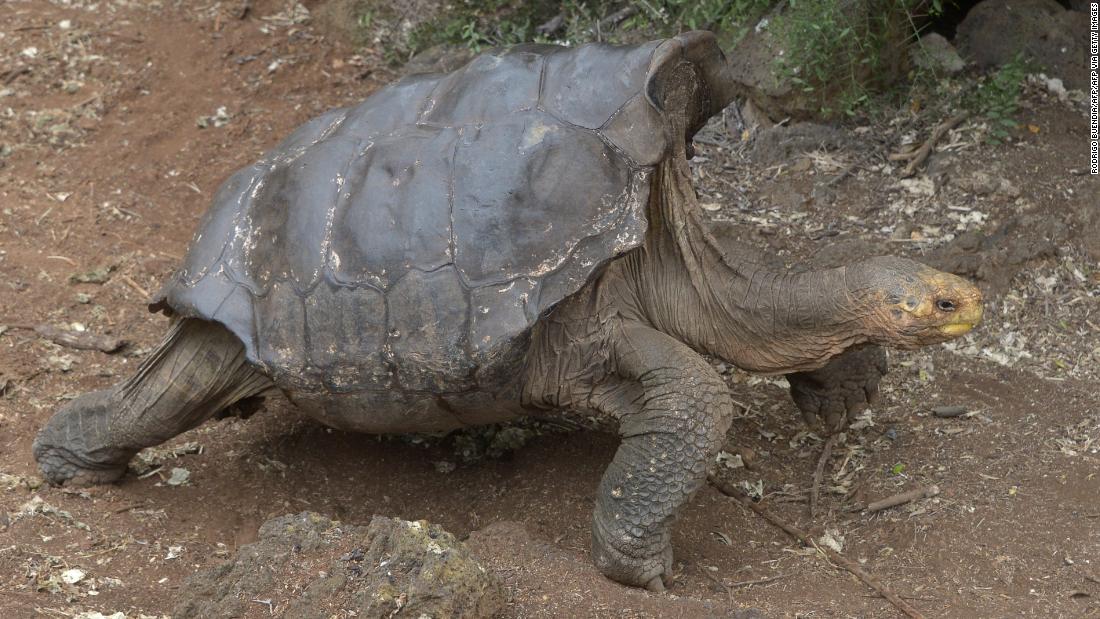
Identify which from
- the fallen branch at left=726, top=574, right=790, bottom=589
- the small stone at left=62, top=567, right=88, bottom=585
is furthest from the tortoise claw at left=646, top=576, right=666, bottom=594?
the small stone at left=62, top=567, right=88, bottom=585

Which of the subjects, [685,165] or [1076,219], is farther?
[1076,219]

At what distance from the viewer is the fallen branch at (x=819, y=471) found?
5016 mm

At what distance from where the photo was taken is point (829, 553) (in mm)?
4652

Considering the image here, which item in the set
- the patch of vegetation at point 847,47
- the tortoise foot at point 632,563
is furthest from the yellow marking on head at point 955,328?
the patch of vegetation at point 847,47

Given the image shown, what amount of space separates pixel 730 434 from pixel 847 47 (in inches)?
107

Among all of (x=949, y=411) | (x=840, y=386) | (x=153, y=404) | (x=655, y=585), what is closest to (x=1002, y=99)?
(x=949, y=411)

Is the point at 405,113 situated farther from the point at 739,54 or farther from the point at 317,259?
the point at 739,54

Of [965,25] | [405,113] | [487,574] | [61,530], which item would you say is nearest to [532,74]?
[405,113]

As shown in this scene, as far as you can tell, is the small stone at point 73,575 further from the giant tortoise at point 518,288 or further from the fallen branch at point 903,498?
the fallen branch at point 903,498

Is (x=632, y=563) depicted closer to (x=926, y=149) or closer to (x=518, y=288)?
(x=518, y=288)

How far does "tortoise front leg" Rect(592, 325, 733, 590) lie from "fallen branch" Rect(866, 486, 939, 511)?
985mm

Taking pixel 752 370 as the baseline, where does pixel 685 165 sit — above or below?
above

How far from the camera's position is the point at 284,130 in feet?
27.3

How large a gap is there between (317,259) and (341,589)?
150 cm
